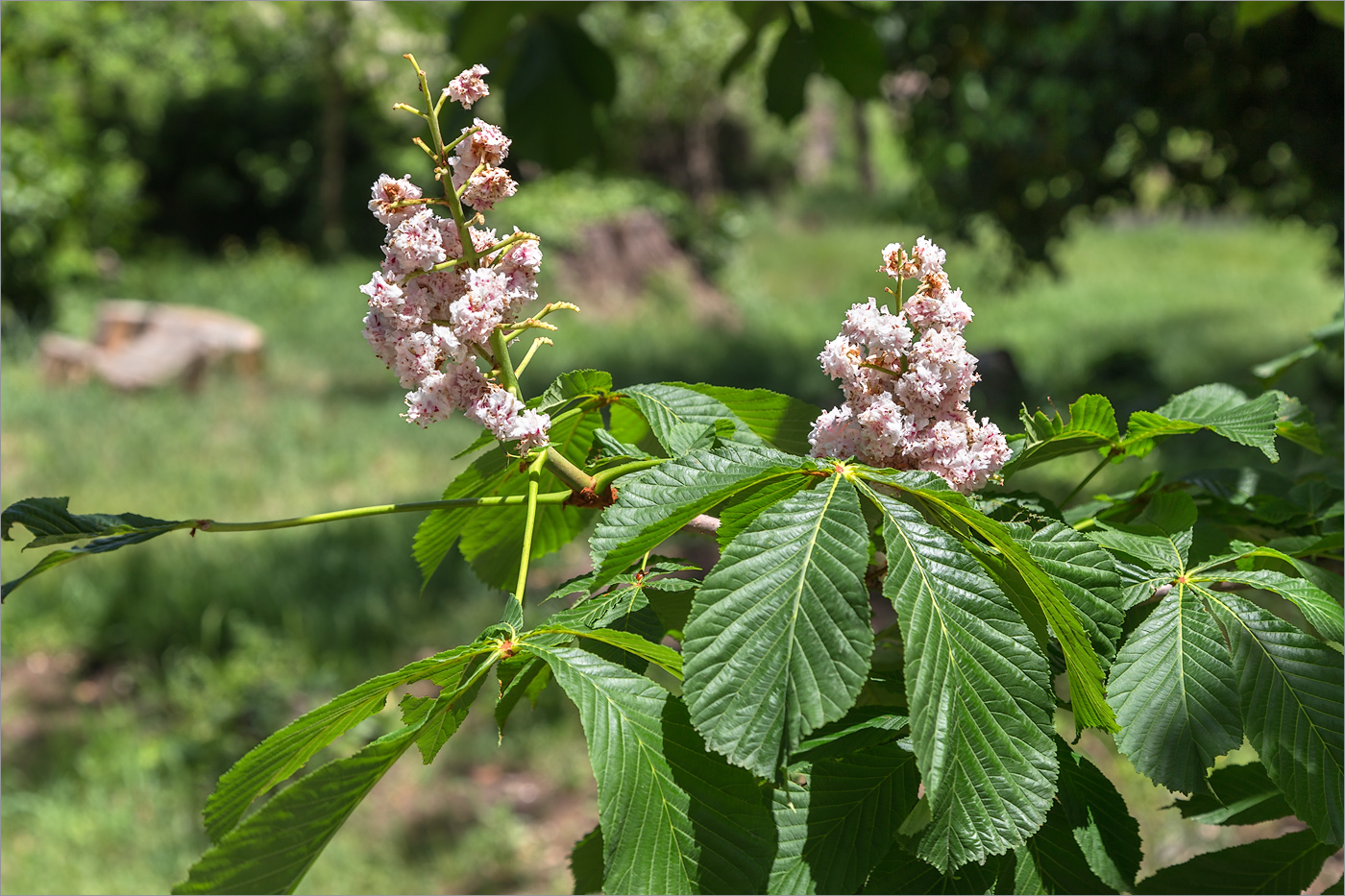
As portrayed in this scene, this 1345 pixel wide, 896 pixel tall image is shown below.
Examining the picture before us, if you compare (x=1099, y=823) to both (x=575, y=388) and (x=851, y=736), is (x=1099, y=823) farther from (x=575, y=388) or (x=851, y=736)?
(x=575, y=388)

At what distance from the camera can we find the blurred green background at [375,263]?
3125mm

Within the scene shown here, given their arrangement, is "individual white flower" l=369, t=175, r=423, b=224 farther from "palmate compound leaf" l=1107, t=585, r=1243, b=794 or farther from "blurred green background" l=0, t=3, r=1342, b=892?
"blurred green background" l=0, t=3, r=1342, b=892

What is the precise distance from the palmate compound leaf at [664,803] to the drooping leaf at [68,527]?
352 millimetres

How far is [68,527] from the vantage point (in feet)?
2.65

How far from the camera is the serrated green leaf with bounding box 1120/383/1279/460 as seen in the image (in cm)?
91

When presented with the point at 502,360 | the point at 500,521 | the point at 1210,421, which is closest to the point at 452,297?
the point at 502,360

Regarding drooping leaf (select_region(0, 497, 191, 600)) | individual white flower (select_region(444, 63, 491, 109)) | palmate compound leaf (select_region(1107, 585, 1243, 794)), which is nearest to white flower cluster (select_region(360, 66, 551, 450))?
individual white flower (select_region(444, 63, 491, 109))

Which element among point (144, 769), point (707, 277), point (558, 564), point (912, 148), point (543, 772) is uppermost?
point (912, 148)

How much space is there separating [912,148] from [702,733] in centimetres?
553

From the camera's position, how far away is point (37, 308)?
8734 millimetres

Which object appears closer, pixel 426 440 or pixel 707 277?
pixel 426 440

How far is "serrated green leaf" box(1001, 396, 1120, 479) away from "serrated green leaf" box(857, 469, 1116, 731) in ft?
0.53

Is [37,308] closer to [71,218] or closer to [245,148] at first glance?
[71,218]

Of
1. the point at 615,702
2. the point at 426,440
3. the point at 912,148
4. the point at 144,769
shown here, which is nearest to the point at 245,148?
the point at 426,440
